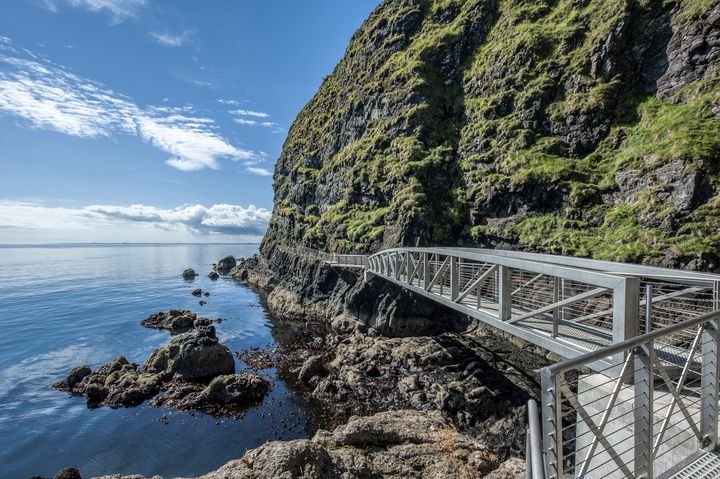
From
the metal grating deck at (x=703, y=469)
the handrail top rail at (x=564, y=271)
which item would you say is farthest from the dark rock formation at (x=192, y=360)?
the metal grating deck at (x=703, y=469)

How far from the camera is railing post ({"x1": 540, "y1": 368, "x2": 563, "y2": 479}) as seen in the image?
278cm

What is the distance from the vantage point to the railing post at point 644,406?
11.6ft

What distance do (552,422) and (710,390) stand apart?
2.99 meters

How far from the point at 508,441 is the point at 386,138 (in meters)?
33.0

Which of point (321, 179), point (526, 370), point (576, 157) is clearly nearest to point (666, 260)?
point (526, 370)

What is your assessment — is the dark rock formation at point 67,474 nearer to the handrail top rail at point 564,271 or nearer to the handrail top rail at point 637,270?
the handrail top rail at point 564,271

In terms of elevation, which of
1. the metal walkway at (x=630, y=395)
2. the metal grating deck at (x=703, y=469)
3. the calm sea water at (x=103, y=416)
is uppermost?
the metal walkway at (x=630, y=395)

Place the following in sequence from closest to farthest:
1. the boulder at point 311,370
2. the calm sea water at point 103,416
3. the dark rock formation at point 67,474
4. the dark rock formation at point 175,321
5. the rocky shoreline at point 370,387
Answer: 1. the rocky shoreline at point 370,387
2. the dark rock formation at point 67,474
3. the calm sea water at point 103,416
4. the boulder at point 311,370
5. the dark rock formation at point 175,321

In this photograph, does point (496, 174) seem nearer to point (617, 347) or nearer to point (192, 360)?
point (192, 360)

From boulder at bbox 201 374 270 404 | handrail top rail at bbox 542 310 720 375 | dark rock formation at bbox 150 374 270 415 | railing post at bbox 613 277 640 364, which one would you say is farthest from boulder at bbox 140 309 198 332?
handrail top rail at bbox 542 310 720 375

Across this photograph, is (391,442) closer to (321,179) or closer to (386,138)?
(386,138)

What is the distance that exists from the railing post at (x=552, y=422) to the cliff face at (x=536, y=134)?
63.6 ft

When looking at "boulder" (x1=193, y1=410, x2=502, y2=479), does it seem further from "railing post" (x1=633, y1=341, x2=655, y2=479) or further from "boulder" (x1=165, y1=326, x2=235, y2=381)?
"boulder" (x1=165, y1=326, x2=235, y2=381)

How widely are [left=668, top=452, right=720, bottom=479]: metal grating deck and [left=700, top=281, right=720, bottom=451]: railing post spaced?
17 cm
